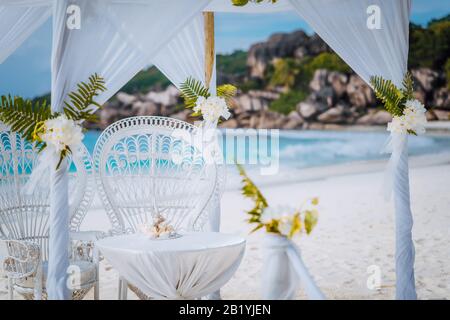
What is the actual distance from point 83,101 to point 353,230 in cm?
650

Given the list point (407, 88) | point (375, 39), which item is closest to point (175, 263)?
point (407, 88)

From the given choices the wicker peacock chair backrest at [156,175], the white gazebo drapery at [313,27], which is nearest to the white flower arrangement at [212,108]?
the wicker peacock chair backrest at [156,175]

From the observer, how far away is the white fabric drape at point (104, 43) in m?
3.57

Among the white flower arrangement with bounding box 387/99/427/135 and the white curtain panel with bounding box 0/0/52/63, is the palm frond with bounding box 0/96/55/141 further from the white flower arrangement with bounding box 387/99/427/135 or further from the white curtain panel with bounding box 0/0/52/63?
the white flower arrangement with bounding box 387/99/427/135

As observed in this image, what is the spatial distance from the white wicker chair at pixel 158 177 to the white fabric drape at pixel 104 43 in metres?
0.66

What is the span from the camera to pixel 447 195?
10727mm

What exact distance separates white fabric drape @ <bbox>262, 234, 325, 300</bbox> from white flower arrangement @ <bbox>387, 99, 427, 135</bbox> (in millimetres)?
1509

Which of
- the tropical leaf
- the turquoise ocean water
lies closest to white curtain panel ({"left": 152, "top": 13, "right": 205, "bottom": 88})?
the tropical leaf

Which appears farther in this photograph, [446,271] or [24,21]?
[446,271]

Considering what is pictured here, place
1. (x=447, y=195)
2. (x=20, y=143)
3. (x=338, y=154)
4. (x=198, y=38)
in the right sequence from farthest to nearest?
(x=338, y=154) → (x=447, y=195) → (x=198, y=38) → (x=20, y=143)

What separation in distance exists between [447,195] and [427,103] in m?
7.19

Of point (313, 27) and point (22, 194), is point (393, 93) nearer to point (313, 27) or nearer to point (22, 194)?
point (313, 27)
